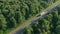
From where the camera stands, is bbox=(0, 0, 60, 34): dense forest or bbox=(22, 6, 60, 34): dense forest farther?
bbox=(0, 0, 60, 34): dense forest

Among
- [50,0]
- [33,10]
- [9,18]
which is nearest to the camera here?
[9,18]

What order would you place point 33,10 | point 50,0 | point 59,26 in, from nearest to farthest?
point 59,26 → point 33,10 → point 50,0

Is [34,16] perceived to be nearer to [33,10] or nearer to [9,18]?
[33,10]

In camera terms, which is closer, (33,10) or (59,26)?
(59,26)

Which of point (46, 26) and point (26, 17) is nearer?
point (46, 26)

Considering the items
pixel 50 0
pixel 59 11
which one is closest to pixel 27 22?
pixel 59 11

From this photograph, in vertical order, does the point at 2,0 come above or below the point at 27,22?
above

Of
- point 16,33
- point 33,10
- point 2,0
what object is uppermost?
point 2,0

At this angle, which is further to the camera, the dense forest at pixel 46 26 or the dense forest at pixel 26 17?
the dense forest at pixel 26 17
